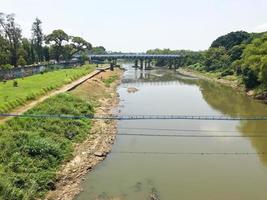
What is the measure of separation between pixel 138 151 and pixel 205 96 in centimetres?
3193

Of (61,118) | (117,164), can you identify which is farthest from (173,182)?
(61,118)

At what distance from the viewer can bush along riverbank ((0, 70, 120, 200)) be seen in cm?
1828

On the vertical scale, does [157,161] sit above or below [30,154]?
below

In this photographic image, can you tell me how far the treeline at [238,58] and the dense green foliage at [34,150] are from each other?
27588mm

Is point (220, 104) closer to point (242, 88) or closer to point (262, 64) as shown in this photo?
point (262, 64)

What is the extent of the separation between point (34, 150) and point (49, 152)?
38.5 inches

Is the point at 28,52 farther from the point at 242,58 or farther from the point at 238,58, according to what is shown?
the point at 238,58

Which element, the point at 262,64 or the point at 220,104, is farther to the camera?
the point at 220,104

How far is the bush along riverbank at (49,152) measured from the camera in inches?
720

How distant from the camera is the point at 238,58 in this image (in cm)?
8325

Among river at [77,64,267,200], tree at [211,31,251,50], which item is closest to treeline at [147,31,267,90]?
tree at [211,31,251,50]

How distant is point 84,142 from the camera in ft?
87.7

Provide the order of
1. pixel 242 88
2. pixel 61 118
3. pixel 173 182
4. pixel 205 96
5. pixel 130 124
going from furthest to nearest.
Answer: pixel 242 88 < pixel 205 96 < pixel 130 124 < pixel 61 118 < pixel 173 182

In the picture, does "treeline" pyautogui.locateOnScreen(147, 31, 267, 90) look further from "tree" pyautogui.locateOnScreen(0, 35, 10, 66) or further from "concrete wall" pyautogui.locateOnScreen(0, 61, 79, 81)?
"tree" pyautogui.locateOnScreen(0, 35, 10, 66)
